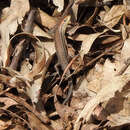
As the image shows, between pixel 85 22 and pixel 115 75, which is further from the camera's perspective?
pixel 85 22

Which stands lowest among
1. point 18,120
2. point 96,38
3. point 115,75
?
point 18,120

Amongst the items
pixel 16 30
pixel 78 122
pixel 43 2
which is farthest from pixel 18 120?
pixel 43 2

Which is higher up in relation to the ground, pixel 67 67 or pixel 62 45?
pixel 62 45

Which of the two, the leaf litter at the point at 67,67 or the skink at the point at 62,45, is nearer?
the leaf litter at the point at 67,67

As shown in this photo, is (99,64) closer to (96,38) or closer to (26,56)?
(96,38)
